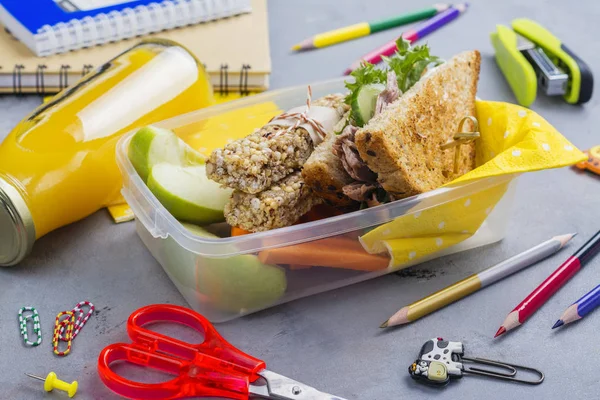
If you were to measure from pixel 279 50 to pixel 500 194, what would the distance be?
0.69 m

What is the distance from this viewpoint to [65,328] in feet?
3.28

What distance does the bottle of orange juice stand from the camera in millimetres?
1100

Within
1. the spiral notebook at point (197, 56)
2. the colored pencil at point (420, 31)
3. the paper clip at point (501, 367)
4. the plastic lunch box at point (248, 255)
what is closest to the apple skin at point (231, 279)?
the plastic lunch box at point (248, 255)

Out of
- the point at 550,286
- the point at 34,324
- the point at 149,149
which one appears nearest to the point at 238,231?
the point at 149,149

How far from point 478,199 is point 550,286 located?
142 mm

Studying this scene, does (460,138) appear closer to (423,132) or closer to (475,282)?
(423,132)

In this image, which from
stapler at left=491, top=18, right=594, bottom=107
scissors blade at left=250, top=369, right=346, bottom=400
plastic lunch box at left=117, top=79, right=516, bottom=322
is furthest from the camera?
stapler at left=491, top=18, right=594, bottom=107

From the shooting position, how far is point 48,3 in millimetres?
1544

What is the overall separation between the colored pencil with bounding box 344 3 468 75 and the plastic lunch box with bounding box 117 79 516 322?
1.78ft

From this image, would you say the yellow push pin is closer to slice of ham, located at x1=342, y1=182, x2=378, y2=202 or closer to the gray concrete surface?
the gray concrete surface

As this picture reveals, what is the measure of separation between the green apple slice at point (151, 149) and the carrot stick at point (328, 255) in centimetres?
22

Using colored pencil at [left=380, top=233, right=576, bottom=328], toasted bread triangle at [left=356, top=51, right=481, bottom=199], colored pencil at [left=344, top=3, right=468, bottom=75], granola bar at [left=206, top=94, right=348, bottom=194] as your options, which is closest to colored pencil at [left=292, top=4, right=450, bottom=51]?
colored pencil at [left=344, top=3, right=468, bottom=75]

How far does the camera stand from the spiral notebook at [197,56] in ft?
4.81

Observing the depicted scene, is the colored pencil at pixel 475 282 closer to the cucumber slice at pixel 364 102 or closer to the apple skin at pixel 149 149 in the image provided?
the cucumber slice at pixel 364 102
